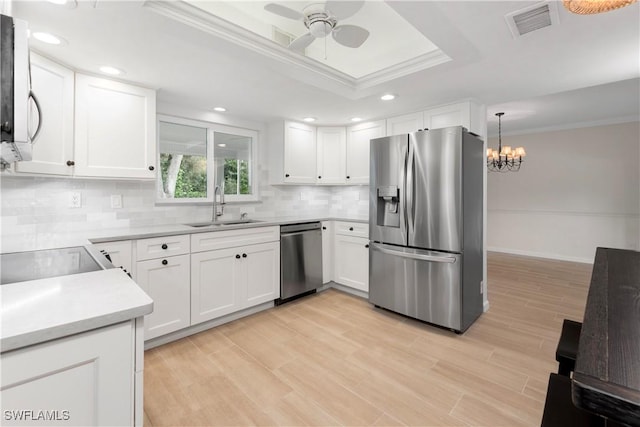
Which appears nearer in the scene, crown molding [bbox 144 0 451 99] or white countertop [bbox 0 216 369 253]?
crown molding [bbox 144 0 451 99]

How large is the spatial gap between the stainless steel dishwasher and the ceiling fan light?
1970 millimetres

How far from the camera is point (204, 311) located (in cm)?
263

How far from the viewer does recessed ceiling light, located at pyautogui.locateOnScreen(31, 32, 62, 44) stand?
5.53 ft

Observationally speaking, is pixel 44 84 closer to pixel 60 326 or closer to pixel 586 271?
pixel 60 326

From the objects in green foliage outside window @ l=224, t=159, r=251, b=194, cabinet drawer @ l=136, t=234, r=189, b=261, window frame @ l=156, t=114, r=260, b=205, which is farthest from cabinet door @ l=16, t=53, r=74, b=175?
green foliage outside window @ l=224, t=159, r=251, b=194

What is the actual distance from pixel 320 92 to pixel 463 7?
53.7 inches

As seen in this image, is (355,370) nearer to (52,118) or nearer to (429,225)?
(429,225)

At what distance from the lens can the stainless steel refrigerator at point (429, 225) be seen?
2.55 meters

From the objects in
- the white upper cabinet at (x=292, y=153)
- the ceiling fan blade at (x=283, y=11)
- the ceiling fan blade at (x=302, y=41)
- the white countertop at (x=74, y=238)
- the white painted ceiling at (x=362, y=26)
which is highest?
the white painted ceiling at (x=362, y=26)

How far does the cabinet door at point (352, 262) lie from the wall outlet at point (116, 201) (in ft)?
7.50

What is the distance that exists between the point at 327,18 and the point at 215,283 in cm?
225

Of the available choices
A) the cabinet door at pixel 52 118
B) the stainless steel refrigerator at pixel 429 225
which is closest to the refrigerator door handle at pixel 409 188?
the stainless steel refrigerator at pixel 429 225

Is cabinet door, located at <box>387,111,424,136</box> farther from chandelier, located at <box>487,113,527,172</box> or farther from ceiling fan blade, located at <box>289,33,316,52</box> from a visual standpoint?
chandelier, located at <box>487,113,527,172</box>

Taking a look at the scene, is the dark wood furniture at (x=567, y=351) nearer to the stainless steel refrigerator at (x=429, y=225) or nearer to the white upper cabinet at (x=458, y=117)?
the stainless steel refrigerator at (x=429, y=225)
